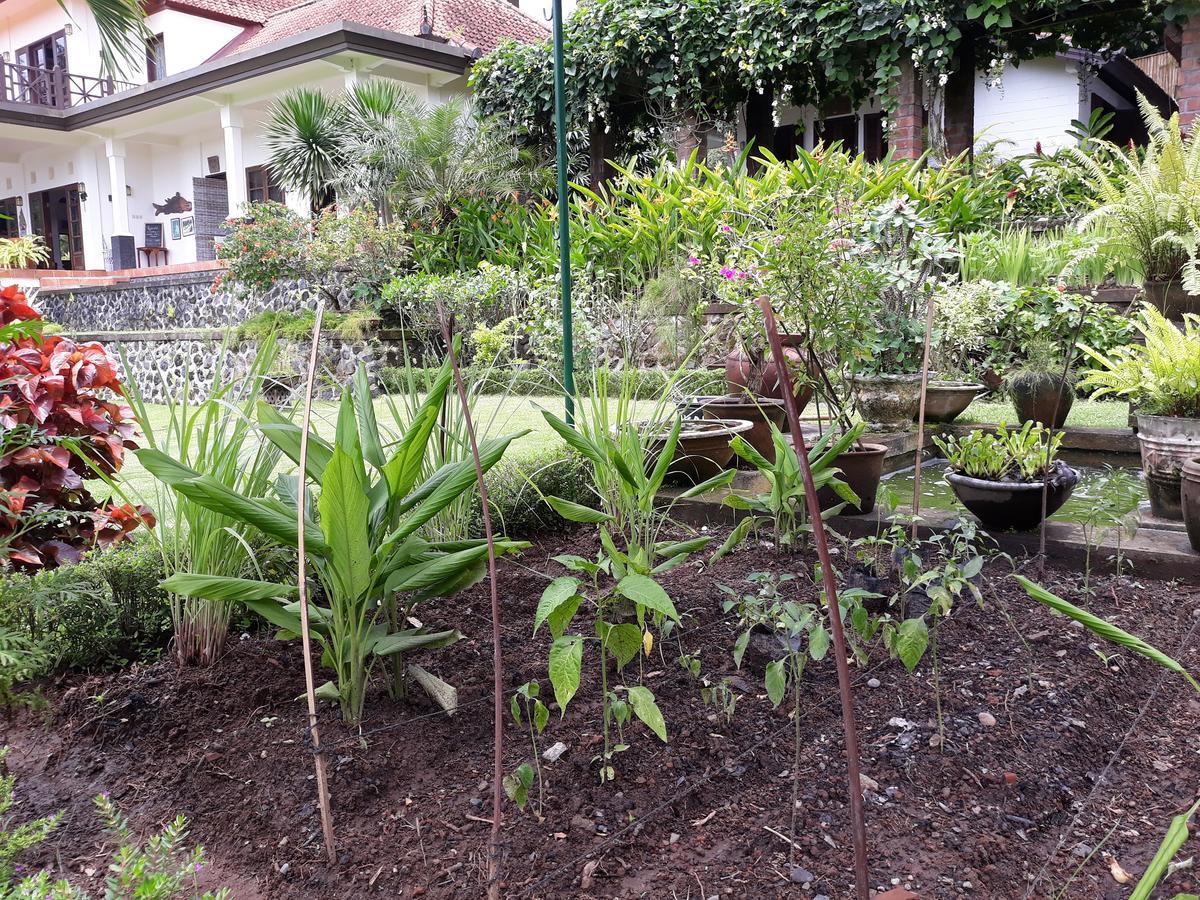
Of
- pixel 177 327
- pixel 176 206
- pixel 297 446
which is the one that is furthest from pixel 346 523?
pixel 176 206

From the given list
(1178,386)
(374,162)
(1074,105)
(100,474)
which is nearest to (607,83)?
(374,162)

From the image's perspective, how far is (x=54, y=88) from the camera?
Answer: 1859cm

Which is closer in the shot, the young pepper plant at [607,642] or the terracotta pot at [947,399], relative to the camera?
the young pepper plant at [607,642]

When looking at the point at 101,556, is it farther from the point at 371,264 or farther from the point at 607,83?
the point at 607,83

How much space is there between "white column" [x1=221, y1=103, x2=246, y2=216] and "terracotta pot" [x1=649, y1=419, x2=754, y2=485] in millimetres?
13138

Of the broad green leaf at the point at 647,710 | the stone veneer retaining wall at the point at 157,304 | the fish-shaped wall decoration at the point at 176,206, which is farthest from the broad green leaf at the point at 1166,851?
the fish-shaped wall decoration at the point at 176,206

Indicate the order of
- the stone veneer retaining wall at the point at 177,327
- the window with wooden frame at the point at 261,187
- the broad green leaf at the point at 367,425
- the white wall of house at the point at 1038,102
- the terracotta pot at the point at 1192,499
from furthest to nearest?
1. the window with wooden frame at the point at 261,187
2. the white wall of house at the point at 1038,102
3. the stone veneer retaining wall at the point at 177,327
4. the terracotta pot at the point at 1192,499
5. the broad green leaf at the point at 367,425

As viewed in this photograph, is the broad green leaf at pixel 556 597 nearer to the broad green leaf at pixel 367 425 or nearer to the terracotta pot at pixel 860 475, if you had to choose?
the broad green leaf at pixel 367 425

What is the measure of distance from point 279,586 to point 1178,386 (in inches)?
119

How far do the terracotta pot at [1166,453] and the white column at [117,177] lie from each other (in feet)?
61.0

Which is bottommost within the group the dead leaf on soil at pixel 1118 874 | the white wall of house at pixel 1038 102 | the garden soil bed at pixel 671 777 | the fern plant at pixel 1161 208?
the dead leaf on soil at pixel 1118 874

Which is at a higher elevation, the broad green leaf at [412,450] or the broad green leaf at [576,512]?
the broad green leaf at [412,450]

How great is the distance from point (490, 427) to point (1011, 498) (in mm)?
1922

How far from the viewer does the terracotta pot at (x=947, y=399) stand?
16.4 ft
